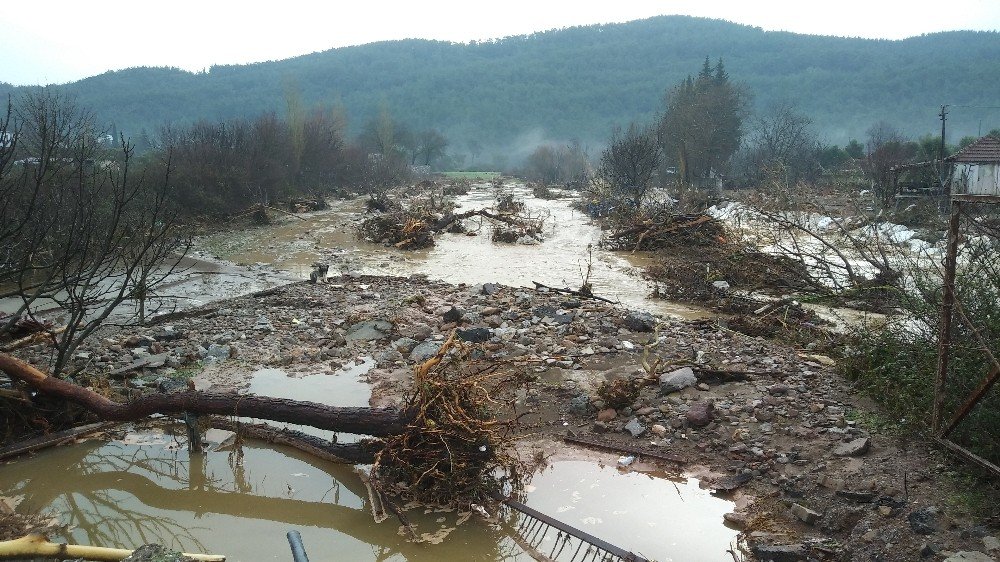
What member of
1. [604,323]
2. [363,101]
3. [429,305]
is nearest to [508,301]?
[429,305]

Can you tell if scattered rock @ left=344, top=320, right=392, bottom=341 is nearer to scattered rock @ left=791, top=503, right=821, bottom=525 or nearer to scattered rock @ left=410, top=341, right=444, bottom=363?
scattered rock @ left=410, top=341, right=444, bottom=363

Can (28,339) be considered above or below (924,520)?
above

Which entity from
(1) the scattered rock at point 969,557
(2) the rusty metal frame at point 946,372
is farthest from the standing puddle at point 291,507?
(2) the rusty metal frame at point 946,372

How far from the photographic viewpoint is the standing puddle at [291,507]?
3.76m

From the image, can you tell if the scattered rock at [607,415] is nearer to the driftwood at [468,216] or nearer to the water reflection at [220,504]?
the water reflection at [220,504]

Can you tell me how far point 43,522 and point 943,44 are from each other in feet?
498

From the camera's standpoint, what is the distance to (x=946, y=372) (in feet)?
11.9

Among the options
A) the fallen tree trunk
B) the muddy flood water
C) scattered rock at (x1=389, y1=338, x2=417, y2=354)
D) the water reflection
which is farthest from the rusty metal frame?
the muddy flood water

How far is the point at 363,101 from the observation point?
114 m

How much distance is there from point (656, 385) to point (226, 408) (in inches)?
138

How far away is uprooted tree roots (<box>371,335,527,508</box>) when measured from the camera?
400 cm

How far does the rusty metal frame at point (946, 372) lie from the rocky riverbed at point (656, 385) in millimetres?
240

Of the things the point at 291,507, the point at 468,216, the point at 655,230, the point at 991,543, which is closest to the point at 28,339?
the point at 291,507

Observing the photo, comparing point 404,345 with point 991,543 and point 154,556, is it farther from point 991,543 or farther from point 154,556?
point 991,543
